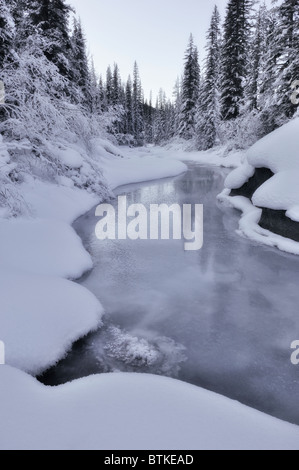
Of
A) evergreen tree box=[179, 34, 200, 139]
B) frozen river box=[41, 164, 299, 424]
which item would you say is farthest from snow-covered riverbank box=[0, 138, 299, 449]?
evergreen tree box=[179, 34, 200, 139]

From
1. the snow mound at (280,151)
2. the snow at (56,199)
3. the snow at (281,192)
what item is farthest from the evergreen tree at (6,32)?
the snow mound at (280,151)

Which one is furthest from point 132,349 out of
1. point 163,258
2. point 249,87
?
point 249,87

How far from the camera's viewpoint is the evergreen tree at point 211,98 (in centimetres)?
3045

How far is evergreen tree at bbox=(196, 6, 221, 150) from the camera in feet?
99.9

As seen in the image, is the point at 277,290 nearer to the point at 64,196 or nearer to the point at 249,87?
the point at 64,196

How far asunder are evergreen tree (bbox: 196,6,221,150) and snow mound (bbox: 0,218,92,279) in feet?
87.5

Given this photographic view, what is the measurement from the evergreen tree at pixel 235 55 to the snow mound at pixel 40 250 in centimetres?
2427

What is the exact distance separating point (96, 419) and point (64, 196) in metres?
8.98

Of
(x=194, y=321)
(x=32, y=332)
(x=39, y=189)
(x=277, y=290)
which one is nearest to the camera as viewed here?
(x=32, y=332)

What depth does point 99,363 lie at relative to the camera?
3.67m

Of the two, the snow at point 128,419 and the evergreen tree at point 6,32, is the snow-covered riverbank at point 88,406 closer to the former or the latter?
the snow at point 128,419

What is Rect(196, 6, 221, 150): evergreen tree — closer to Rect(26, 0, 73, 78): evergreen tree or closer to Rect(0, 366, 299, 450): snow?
Rect(26, 0, 73, 78): evergreen tree

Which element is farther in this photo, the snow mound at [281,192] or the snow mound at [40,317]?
the snow mound at [281,192]

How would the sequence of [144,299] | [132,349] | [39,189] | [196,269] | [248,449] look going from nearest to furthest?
[248,449], [132,349], [144,299], [196,269], [39,189]
